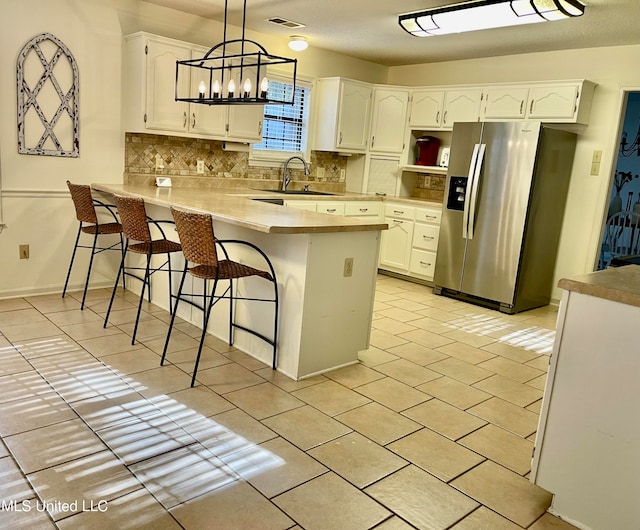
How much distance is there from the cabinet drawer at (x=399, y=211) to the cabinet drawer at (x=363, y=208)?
0.09 m

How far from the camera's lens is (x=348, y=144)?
5.89 metres

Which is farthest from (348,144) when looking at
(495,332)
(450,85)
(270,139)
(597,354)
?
(597,354)

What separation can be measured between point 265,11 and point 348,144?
6.10ft

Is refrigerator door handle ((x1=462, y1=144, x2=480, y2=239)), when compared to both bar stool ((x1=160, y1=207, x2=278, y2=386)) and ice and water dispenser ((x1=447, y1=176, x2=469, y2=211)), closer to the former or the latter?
ice and water dispenser ((x1=447, y1=176, x2=469, y2=211))

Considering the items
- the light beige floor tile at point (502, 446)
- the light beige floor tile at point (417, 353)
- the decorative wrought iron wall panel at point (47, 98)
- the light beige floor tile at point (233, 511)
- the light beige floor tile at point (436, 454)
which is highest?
the decorative wrought iron wall panel at point (47, 98)

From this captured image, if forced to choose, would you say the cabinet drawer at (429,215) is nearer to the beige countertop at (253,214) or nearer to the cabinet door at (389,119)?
the cabinet door at (389,119)

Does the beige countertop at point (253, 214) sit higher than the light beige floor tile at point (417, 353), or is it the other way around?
the beige countertop at point (253, 214)

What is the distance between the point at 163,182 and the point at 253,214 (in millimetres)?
1884

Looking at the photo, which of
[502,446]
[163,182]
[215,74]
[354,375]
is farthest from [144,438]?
[215,74]

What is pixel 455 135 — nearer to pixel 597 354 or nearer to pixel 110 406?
pixel 597 354

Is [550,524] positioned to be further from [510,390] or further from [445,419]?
[510,390]

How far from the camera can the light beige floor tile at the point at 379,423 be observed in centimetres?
246

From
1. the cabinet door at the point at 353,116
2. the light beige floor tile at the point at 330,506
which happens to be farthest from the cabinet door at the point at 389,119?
the light beige floor tile at the point at 330,506

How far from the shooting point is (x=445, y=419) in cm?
268
